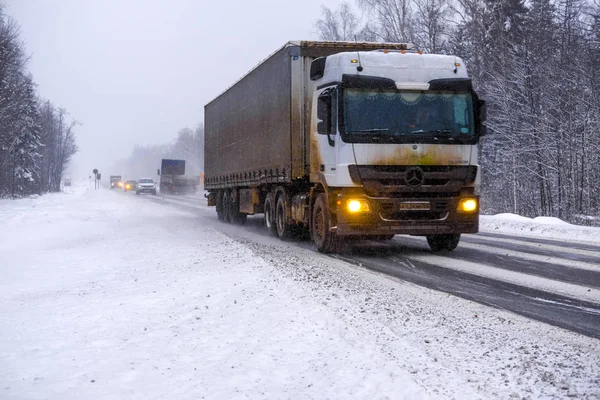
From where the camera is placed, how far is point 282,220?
13023 millimetres

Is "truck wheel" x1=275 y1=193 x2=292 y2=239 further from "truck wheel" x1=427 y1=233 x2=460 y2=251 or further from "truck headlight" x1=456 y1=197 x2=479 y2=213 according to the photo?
"truck headlight" x1=456 y1=197 x2=479 y2=213

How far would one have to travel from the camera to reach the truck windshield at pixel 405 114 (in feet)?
30.5

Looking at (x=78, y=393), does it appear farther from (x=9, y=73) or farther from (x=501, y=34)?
(x=9, y=73)

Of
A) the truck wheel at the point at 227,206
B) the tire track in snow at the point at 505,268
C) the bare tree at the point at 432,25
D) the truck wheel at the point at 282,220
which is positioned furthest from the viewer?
the bare tree at the point at 432,25

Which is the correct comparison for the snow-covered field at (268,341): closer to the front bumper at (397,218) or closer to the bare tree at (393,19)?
the front bumper at (397,218)

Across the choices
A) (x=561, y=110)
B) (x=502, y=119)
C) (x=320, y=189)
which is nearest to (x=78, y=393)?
(x=320, y=189)

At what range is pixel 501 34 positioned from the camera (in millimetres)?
26672

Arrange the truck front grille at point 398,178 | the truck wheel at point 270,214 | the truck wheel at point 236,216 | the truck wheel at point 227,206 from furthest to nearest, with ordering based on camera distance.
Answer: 1. the truck wheel at point 227,206
2. the truck wheel at point 236,216
3. the truck wheel at point 270,214
4. the truck front grille at point 398,178

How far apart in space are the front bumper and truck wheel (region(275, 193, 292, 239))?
3.52m

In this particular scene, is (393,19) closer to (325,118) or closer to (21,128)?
(325,118)

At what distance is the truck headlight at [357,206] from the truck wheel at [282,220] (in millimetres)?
→ 3631

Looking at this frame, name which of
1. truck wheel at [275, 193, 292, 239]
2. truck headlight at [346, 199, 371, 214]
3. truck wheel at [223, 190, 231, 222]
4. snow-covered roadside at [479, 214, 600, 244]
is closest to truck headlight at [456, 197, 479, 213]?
truck headlight at [346, 199, 371, 214]

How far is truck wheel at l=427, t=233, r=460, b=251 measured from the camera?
33.7 feet

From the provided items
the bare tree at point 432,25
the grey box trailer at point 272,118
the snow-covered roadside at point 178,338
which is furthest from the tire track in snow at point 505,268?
the bare tree at point 432,25
